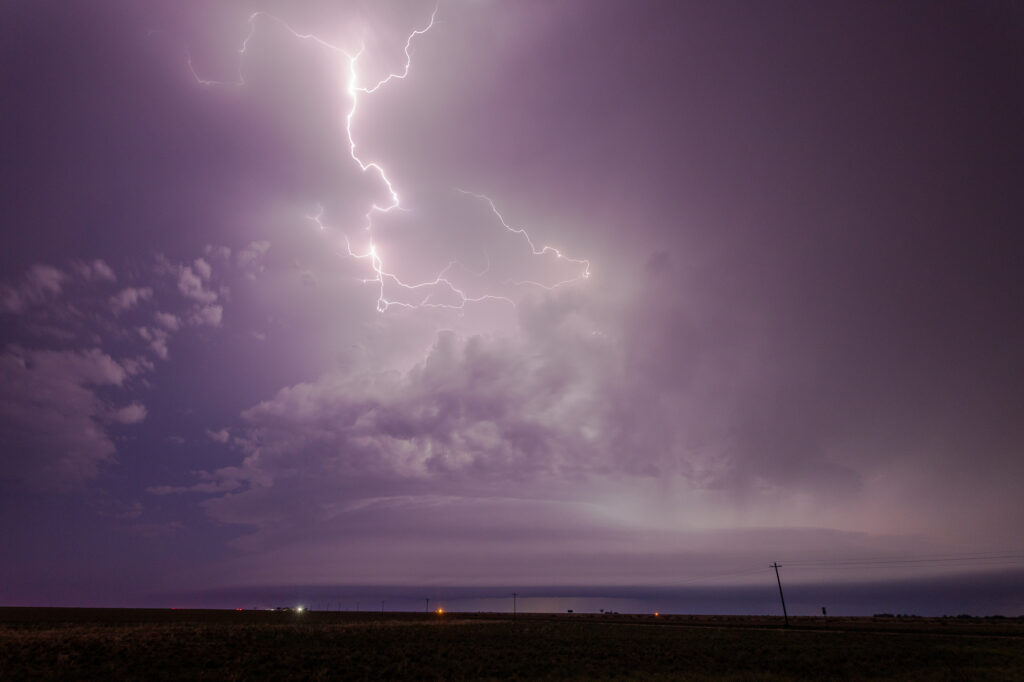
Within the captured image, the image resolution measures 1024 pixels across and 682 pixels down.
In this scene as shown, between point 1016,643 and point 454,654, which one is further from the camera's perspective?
point 1016,643

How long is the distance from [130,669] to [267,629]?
60.3ft

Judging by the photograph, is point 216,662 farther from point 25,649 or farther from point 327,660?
point 25,649

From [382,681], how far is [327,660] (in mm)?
5889

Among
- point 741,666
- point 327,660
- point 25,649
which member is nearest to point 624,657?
point 741,666

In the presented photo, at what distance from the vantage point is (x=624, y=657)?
30.5 metres

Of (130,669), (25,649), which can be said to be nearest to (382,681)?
(130,669)

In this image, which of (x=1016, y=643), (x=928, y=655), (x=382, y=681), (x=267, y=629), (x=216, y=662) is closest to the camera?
(x=382, y=681)

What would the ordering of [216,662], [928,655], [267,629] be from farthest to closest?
[267,629] → [928,655] → [216,662]

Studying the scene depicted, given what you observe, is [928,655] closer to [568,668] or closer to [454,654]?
[568,668]

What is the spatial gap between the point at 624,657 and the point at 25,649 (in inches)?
1281

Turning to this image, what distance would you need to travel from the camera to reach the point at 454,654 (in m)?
31.0

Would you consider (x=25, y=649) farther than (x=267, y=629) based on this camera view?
No

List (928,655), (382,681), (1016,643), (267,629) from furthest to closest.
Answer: (267,629) → (1016,643) → (928,655) → (382,681)

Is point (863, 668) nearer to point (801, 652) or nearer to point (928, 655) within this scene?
point (801, 652)
